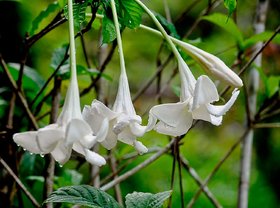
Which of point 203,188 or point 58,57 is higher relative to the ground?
point 58,57

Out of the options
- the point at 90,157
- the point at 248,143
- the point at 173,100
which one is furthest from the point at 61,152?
the point at 173,100

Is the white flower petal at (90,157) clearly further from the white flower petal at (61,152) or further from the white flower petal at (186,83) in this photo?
the white flower petal at (186,83)

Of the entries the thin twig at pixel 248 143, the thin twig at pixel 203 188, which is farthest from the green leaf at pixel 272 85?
the thin twig at pixel 203 188

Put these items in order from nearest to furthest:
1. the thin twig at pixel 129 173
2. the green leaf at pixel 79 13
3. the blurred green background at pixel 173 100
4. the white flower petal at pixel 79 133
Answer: the white flower petal at pixel 79 133 → the green leaf at pixel 79 13 → the thin twig at pixel 129 173 → the blurred green background at pixel 173 100

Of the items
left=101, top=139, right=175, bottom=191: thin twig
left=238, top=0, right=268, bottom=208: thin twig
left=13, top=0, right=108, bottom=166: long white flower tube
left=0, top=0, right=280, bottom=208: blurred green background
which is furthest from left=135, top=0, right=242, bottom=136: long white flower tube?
left=0, top=0, right=280, bottom=208: blurred green background

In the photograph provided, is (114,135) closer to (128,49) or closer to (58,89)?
(58,89)

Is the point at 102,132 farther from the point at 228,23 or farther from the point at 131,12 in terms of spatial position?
the point at 228,23
